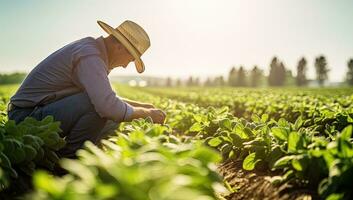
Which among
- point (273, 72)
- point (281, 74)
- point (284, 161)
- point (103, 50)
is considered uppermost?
point (273, 72)

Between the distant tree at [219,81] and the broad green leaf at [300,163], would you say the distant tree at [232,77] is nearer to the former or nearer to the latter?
the distant tree at [219,81]

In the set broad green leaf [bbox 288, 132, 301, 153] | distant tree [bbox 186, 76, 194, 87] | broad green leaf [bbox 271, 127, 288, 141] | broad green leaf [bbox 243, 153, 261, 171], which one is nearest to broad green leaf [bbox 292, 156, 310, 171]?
broad green leaf [bbox 288, 132, 301, 153]

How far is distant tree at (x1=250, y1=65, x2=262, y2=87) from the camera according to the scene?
9362 centimetres

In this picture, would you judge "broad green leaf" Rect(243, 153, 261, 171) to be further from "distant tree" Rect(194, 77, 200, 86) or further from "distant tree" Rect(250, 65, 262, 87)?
"distant tree" Rect(194, 77, 200, 86)

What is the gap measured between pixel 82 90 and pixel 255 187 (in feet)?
6.93

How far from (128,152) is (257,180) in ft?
4.79

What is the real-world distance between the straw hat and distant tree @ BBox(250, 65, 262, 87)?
3540 inches

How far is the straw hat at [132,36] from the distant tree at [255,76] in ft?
295

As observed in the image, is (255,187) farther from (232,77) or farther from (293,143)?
(232,77)

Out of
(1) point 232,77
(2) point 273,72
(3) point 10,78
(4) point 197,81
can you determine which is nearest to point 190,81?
(4) point 197,81

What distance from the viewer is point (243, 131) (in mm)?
4078

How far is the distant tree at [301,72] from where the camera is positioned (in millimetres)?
89375

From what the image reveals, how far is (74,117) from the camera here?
4.43 metres

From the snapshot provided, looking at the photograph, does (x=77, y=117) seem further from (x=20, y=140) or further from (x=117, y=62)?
(x=20, y=140)
